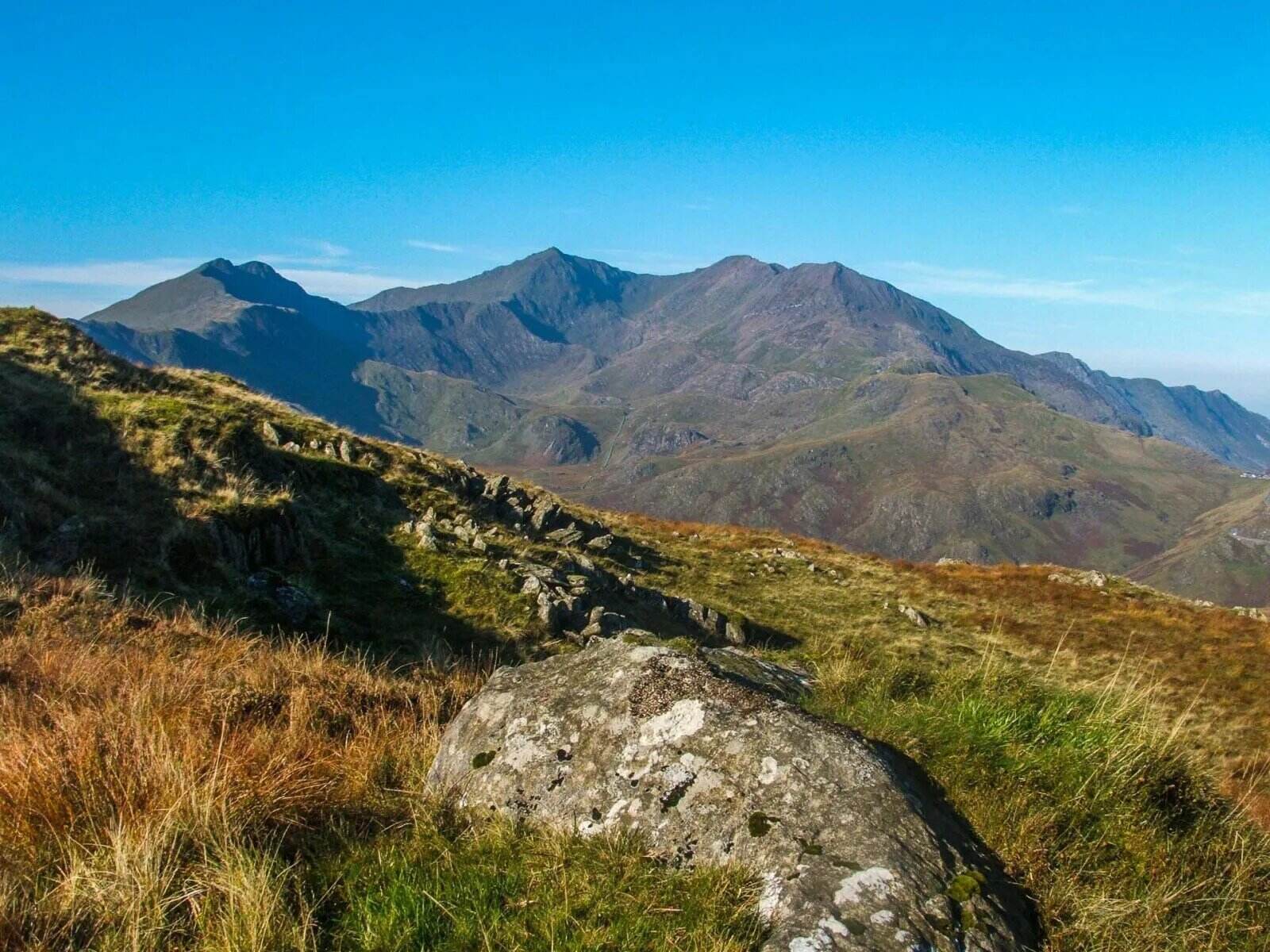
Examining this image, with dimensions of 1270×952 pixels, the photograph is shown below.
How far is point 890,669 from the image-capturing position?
8383mm

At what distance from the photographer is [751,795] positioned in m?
4.50

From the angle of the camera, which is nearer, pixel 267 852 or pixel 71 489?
pixel 267 852

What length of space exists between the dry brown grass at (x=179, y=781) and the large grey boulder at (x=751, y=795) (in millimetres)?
844

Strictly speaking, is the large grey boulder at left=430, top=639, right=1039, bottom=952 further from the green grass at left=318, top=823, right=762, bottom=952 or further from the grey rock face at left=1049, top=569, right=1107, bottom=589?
the grey rock face at left=1049, top=569, right=1107, bottom=589

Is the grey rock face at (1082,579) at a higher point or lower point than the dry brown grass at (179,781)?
lower

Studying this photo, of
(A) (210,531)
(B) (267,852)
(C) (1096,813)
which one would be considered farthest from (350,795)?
(A) (210,531)

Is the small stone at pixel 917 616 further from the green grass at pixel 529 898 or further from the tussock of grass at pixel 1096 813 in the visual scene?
the green grass at pixel 529 898

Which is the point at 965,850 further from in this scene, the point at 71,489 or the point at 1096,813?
the point at 71,489

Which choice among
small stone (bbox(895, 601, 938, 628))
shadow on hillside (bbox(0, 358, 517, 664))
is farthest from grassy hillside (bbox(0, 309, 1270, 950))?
small stone (bbox(895, 601, 938, 628))

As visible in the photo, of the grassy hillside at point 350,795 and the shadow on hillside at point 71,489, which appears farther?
the shadow on hillside at point 71,489

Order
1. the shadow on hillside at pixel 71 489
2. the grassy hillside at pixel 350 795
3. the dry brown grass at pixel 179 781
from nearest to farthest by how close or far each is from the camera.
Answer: the dry brown grass at pixel 179 781
the grassy hillside at pixel 350 795
the shadow on hillside at pixel 71 489

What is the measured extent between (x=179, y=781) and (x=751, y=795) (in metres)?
3.30

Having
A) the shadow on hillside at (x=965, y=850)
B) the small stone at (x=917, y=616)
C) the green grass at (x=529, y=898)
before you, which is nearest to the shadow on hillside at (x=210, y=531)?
the green grass at (x=529, y=898)

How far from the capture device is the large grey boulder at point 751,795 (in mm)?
3818
